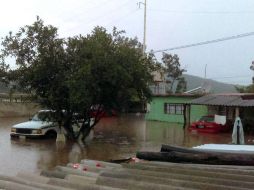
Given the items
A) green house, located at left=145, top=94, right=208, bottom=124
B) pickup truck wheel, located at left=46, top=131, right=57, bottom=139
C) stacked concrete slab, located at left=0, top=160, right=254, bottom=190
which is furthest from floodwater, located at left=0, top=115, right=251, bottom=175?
green house, located at left=145, top=94, right=208, bottom=124

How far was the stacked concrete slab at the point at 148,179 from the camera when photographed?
17.3ft

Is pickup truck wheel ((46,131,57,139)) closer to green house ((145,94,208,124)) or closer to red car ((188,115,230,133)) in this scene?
red car ((188,115,230,133))

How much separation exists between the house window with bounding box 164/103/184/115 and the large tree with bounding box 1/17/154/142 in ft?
54.5

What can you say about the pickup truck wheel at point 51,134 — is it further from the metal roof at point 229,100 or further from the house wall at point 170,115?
the house wall at point 170,115

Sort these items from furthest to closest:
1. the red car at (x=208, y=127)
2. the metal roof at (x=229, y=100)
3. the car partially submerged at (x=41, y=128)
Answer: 1. the red car at (x=208, y=127)
2. the metal roof at (x=229, y=100)
3. the car partially submerged at (x=41, y=128)

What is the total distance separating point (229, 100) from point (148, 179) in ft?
86.9

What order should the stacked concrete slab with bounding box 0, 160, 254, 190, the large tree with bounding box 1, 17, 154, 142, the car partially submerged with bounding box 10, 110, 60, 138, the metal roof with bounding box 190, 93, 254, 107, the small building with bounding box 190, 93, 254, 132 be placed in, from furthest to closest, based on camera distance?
1. the small building with bounding box 190, 93, 254, 132
2. the metal roof with bounding box 190, 93, 254, 107
3. the car partially submerged with bounding box 10, 110, 60, 138
4. the large tree with bounding box 1, 17, 154, 142
5. the stacked concrete slab with bounding box 0, 160, 254, 190

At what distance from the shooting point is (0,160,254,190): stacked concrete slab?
207 inches

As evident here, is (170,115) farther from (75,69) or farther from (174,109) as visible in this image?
(75,69)

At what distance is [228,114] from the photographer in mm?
36062

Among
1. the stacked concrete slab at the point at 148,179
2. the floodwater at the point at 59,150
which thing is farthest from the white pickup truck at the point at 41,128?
the stacked concrete slab at the point at 148,179

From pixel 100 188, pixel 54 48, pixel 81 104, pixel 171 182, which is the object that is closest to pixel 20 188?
pixel 100 188

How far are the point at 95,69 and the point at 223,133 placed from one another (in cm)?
1324

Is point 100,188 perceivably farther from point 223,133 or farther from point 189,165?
point 223,133
